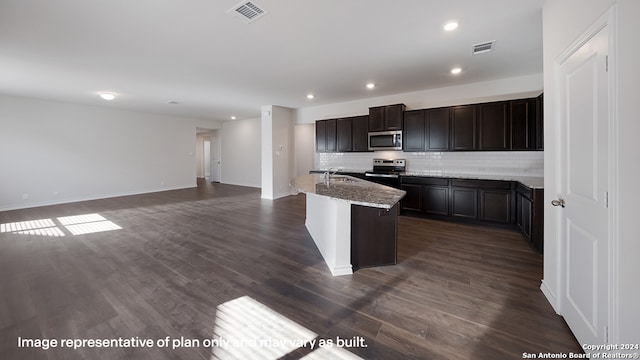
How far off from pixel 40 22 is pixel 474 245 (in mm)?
5825

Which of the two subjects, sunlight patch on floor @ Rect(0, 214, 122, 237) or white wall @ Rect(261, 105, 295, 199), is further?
white wall @ Rect(261, 105, 295, 199)

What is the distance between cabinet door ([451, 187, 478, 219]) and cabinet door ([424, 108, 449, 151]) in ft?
2.99

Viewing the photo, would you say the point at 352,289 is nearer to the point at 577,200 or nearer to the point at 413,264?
the point at 413,264

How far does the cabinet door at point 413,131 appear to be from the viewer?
5.18m

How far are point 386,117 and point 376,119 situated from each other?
242mm

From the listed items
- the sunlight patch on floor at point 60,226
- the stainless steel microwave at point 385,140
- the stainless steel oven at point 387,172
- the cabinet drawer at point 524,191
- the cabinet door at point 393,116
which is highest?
the cabinet door at point 393,116

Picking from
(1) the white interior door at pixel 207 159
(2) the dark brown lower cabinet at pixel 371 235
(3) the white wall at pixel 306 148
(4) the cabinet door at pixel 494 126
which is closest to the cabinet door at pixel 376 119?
A: (4) the cabinet door at pixel 494 126

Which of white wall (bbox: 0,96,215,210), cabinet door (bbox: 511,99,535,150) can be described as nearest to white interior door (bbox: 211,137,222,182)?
white wall (bbox: 0,96,215,210)

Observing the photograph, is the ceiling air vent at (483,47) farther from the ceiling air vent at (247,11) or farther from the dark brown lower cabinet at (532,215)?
the ceiling air vent at (247,11)

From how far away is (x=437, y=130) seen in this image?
4996 millimetres

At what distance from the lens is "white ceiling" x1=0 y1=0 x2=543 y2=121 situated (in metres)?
2.44

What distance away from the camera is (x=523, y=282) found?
2469mm

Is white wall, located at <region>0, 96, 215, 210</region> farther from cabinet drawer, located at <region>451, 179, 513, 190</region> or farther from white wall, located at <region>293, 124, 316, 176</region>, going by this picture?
cabinet drawer, located at <region>451, 179, 513, 190</region>

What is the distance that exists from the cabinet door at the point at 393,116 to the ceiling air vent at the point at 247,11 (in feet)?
11.9
